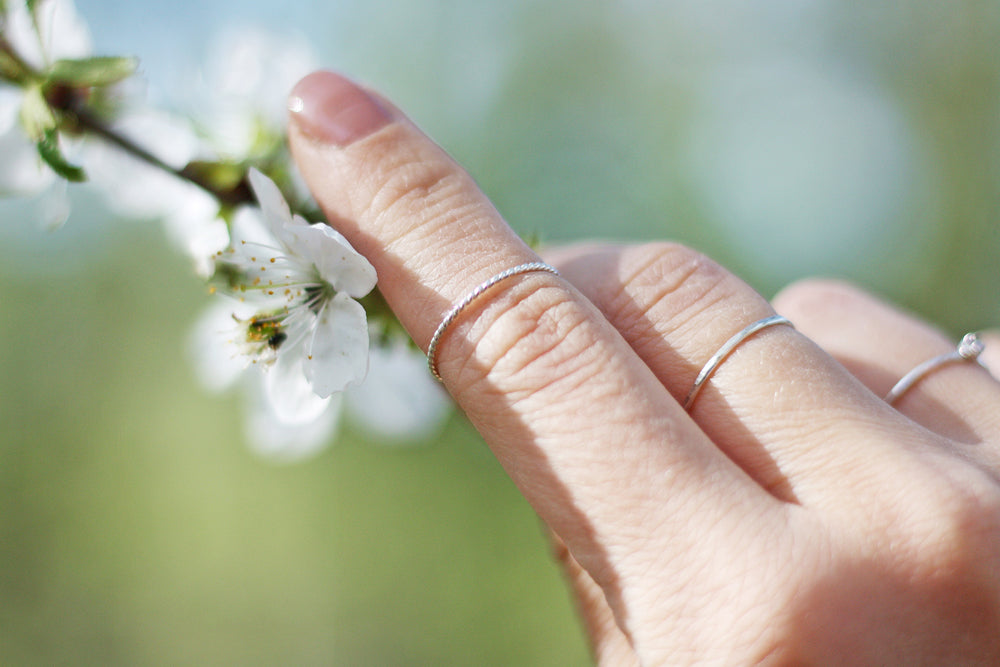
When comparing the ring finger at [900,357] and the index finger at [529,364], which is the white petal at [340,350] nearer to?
the index finger at [529,364]

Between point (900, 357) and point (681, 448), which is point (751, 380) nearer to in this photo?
point (681, 448)


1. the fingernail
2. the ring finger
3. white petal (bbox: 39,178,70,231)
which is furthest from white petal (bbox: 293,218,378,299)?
the ring finger

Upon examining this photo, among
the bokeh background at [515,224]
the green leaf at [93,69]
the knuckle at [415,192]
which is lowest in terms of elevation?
the bokeh background at [515,224]

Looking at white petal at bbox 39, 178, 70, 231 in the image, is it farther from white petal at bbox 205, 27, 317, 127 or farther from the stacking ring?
the stacking ring

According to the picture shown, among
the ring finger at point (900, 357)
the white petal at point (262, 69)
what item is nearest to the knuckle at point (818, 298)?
the ring finger at point (900, 357)

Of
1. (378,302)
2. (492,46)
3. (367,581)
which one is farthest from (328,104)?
(492,46)

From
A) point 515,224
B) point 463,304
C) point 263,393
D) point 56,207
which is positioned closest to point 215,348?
point 263,393

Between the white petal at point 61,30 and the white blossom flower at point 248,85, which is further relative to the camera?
the white blossom flower at point 248,85
